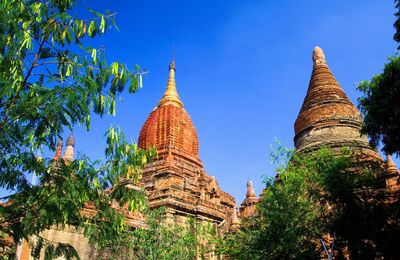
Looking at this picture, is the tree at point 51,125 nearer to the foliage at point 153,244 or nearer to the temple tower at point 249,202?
the foliage at point 153,244

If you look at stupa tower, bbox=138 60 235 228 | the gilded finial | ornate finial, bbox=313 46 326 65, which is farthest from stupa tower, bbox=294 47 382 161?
stupa tower, bbox=138 60 235 228

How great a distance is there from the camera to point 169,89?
38812 millimetres

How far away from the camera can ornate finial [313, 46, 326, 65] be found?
24.3m

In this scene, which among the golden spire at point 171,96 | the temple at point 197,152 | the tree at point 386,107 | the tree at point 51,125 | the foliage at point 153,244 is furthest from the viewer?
the golden spire at point 171,96

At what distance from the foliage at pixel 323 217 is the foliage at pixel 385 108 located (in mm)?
1222

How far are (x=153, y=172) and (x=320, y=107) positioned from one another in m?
13.6

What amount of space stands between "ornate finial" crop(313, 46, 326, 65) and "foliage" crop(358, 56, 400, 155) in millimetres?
13457

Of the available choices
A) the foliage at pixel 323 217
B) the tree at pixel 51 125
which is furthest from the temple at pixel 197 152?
the tree at pixel 51 125

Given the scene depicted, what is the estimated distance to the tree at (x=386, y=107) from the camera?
400 inches

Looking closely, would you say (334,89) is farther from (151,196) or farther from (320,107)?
(151,196)

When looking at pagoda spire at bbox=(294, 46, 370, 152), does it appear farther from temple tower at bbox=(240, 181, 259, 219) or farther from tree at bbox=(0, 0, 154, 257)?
tree at bbox=(0, 0, 154, 257)

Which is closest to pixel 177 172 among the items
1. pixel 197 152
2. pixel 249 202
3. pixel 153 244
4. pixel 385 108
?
pixel 197 152

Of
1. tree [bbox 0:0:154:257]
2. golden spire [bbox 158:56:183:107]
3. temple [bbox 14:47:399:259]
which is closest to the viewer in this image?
tree [bbox 0:0:154:257]

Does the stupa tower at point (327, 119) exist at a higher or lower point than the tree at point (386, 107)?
higher
